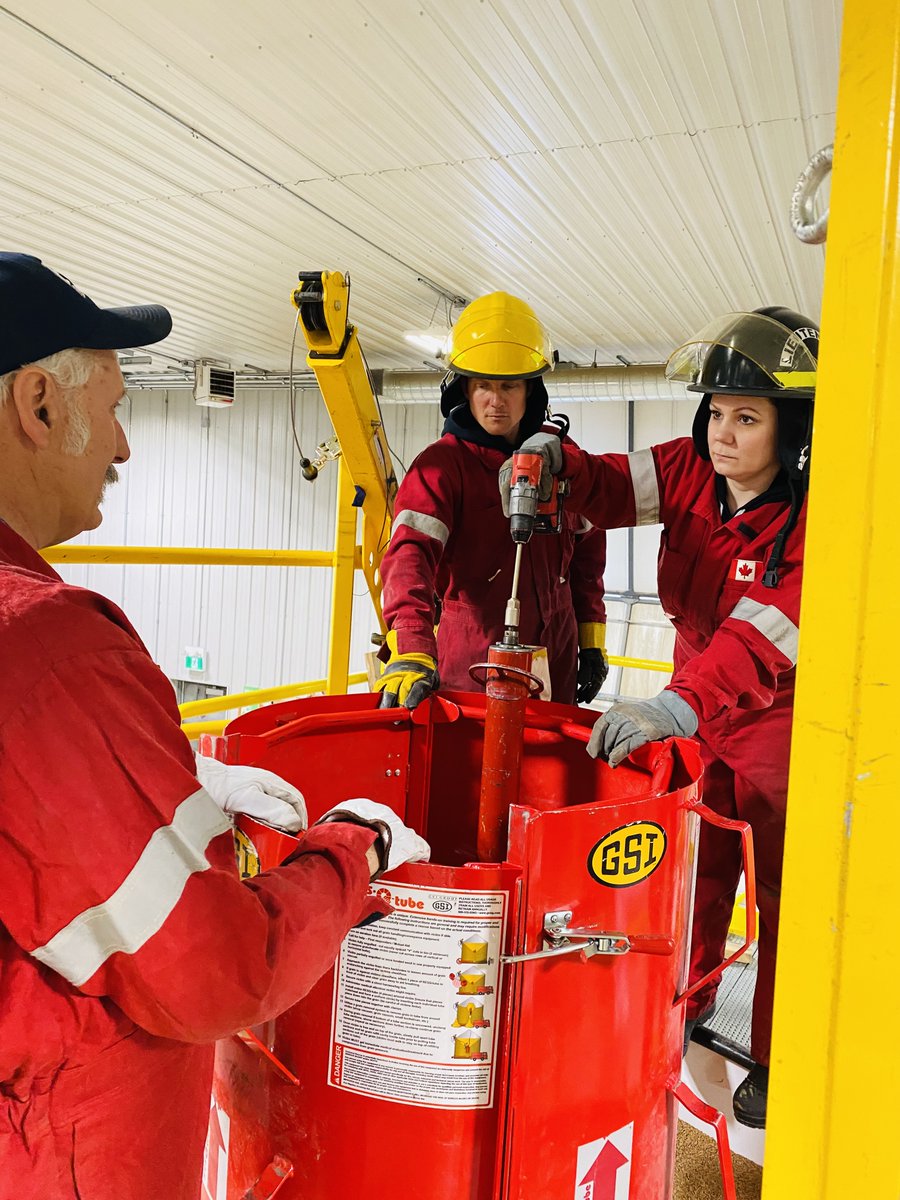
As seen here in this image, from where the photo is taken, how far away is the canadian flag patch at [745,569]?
223 cm

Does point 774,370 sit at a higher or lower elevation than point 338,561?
higher

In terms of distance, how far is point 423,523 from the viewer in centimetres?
257

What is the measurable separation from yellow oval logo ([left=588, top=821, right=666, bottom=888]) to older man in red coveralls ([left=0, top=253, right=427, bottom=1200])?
0.39m

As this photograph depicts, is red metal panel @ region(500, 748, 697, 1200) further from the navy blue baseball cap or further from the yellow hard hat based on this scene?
the yellow hard hat

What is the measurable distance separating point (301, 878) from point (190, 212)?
17.6ft

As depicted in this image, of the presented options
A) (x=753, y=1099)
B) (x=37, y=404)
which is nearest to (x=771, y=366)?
(x=37, y=404)

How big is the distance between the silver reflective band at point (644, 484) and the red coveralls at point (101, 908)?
5.52 ft

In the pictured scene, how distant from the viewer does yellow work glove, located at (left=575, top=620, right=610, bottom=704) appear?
3246 mm

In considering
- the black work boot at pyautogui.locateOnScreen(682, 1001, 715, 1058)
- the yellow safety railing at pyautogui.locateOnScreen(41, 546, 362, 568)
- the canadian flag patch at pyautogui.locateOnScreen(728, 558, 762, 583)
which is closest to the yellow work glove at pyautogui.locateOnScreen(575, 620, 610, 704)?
the canadian flag patch at pyautogui.locateOnScreen(728, 558, 762, 583)

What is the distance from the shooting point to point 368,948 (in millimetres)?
1351

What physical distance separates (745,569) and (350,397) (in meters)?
1.74

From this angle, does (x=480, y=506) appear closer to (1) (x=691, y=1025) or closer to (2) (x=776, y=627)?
(2) (x=776, y=627)

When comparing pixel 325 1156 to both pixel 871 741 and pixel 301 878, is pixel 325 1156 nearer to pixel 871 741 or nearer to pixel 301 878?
pixel 301 878

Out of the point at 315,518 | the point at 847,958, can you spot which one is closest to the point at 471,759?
the point at 847,958
